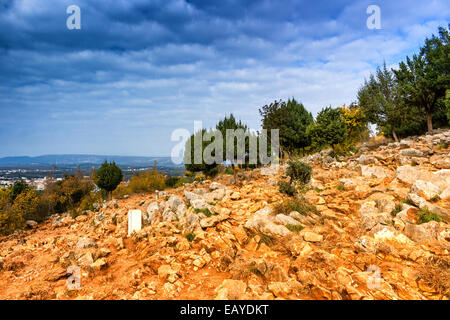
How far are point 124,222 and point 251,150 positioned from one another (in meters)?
13.9

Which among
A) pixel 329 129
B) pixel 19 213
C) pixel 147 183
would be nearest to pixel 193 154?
pixel 147 183

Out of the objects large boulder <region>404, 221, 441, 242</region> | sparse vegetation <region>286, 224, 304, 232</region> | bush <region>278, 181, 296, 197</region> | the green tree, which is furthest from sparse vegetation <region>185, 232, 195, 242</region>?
the green tree

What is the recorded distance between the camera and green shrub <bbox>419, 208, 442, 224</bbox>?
539 cm

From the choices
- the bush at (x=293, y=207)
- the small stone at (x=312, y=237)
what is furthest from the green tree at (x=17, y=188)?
the small stone at (x=312, y=237)

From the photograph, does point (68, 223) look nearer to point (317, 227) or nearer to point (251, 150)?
point (317, 227)

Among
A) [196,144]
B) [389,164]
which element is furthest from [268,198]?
[196,144]

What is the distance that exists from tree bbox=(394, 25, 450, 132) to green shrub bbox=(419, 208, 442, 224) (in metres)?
19.2

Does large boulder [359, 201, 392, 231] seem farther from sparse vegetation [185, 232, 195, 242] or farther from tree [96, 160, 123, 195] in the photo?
tree [96, 160, 123, 195]

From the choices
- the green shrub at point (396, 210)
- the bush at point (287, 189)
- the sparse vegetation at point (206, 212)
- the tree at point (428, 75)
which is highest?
the tree at point (428, 75)

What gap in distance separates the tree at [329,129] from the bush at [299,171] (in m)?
11.1

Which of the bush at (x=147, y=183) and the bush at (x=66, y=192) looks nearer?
the bush at (x=147, y=183)

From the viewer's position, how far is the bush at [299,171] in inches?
389

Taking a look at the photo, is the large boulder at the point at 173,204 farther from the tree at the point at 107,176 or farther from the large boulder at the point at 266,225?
the tree at the point at 107,176

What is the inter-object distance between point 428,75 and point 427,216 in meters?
20.9
